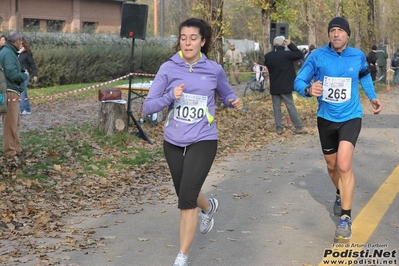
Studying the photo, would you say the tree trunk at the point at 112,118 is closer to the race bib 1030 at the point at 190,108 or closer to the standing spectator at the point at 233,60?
the race bib 1030 at the point at 190,108

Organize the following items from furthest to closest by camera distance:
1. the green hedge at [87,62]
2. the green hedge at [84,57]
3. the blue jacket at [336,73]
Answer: the green hedge at [84,57] → the green hedge at [87,62] → the blue jacket at [336,73]

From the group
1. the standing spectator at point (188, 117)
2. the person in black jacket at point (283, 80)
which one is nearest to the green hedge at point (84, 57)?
the person in black jacket at point (283, 80)

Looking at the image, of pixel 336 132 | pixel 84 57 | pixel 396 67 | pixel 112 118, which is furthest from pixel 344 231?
pixel 396 67

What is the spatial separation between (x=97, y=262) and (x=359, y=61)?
3.16m

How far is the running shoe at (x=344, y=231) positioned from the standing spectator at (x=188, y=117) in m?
1.55

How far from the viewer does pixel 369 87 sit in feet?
24.9

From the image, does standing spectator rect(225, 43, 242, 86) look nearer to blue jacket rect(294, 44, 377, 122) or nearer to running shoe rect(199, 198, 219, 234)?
blue jacket rect(294, 44, 377, 122)

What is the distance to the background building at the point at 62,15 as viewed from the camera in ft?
133

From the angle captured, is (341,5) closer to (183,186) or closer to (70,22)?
(70,22)

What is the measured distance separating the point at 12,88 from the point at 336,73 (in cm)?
632

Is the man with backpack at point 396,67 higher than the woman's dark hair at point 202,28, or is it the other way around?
the woman's dark hair at point 202,28

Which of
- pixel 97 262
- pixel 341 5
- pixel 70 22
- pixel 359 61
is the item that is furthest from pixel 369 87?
pixel 70 22

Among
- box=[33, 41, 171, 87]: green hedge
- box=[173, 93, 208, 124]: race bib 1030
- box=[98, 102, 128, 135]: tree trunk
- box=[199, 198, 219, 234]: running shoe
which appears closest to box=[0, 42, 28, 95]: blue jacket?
box=[98, 102, 128, 135]: tree trunk

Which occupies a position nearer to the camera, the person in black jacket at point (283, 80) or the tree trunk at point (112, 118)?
the tree trunk at point (112, 118)
